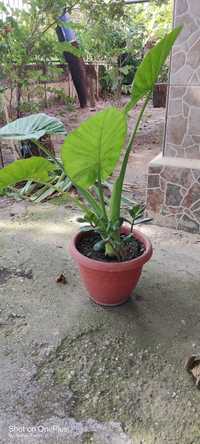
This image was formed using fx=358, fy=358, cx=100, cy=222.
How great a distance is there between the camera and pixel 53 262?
209 centimetres

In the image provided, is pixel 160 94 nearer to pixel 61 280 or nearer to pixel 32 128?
pixel 61 280

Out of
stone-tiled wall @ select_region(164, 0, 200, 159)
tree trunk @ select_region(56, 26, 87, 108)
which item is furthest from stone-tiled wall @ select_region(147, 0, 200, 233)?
tree trunk @ select_region(56, 26, 87, 108)

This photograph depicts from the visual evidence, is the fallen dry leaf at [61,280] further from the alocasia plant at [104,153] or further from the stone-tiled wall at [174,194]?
the stone-tiled wall at [174,194]

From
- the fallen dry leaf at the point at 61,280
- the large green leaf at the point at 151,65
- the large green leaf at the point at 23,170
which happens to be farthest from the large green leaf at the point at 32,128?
the fallen dry leaf at the point at 61,280

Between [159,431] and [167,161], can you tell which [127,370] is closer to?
[159,431]

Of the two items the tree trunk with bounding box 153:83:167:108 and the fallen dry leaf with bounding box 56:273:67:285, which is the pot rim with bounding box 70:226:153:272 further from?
the tree trunk with bounding box 153:83:167:108

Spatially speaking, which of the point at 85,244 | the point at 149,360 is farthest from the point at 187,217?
the point at 149,360

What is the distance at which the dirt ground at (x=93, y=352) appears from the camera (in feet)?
3.90

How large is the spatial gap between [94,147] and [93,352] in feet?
2.70

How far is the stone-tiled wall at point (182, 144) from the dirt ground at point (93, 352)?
0.90 ft

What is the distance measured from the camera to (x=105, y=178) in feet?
5.12

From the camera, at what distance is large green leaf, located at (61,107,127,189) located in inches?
47.8

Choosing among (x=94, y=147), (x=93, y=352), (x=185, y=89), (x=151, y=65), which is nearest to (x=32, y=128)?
(x=94, y=147)

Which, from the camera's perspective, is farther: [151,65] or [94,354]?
[94,354]
